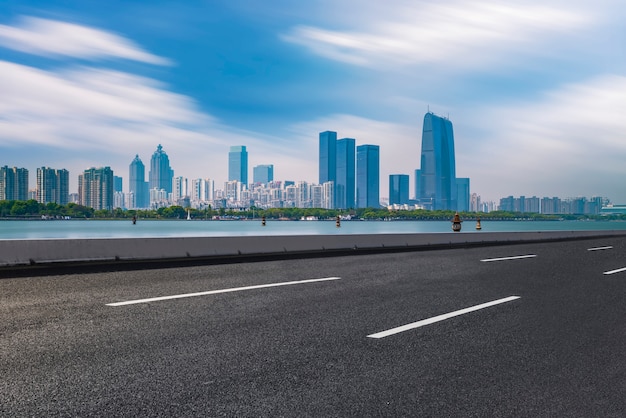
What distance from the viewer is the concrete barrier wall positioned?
1234 centimetres

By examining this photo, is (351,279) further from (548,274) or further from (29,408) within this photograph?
(29,408)

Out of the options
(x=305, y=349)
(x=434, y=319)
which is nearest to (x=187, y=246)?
(x=434, y=319)

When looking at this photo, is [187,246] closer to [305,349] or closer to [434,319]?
[434,319]

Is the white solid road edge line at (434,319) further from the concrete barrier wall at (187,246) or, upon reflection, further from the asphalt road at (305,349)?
the concrete barrier wall at (187,246)

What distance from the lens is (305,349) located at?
16.5 feet

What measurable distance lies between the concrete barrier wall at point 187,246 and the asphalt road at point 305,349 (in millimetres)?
3004

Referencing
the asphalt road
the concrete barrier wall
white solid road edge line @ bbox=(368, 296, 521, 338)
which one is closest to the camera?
the asphalt road

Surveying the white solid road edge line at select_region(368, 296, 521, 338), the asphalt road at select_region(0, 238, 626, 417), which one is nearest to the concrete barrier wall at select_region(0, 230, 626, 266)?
the asphalt road at select_region(0, 238, 626, 417)

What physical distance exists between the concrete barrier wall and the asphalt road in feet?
9.85

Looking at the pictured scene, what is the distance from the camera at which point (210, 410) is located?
342 cm

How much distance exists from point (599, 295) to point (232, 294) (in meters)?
6.11

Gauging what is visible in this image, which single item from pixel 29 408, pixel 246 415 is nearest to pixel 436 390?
pixel 246 415

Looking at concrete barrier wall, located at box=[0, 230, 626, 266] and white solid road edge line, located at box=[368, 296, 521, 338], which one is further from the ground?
concrete barrier wall, located at box=[0, 230, 626, 266]

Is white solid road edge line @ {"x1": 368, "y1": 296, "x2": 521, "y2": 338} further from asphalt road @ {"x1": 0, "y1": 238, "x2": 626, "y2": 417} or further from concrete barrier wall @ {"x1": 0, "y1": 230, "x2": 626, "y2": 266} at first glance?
concrete barrier wall @ {"x1": 0, "y1": 230, "x2": 626, "y2": 266}
